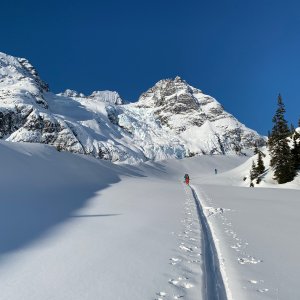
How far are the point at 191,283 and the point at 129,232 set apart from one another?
15.6ft

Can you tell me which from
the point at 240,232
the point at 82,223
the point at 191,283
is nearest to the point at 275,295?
the point at 191,283

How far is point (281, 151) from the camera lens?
49.6 meters

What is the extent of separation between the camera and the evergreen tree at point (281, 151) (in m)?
47.8

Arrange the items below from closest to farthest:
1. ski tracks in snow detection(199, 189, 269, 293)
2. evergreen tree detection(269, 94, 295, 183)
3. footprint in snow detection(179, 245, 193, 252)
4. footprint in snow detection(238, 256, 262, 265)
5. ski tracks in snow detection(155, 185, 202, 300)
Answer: ski tracks in snow detection(155, 185, 202, 300) → ski tracks in snow detection(199, 189, 269, 293) → footprint in snow detection(238, 256, 262, 265) → footprint in snow detection(179, 245, 193, 252) → evergreen tree detection(269, 94, 295, 183)

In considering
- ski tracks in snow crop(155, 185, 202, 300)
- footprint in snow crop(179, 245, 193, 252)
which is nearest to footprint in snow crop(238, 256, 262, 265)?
ski tracks in snow crop(155, 185, 202, 300)

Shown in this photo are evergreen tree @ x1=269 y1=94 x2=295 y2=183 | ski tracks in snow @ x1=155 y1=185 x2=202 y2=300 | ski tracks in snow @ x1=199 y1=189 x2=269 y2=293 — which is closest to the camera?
ski tracks in snow @ x1=155 y1=185 x2=202 y2=300

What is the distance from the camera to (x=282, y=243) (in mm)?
9859

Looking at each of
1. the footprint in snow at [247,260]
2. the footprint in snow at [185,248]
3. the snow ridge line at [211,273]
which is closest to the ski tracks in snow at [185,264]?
the footprint in snow at [185,248]

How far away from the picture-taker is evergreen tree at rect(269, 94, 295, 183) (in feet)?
157

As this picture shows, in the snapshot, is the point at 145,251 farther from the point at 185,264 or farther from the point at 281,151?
the point at 281,151

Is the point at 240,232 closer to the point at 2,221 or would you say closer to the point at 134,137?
the point at 2,221

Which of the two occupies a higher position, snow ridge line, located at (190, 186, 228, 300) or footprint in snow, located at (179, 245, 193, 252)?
footprint in snow, located at (179, 245, 193, 252)

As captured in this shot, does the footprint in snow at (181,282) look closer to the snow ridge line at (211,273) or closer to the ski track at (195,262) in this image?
the ski track at (195,262)

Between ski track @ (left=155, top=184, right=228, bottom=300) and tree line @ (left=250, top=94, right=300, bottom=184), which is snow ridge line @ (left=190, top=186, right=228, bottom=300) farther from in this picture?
tree line @ (left=250, top=94, right=300, bottom=184)
